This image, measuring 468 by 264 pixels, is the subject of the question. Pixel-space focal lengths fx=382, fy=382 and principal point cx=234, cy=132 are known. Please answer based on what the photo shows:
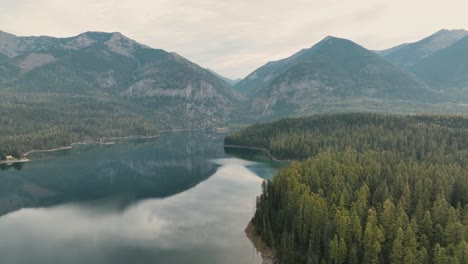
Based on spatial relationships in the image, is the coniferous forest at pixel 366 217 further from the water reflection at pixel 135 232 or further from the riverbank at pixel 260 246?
the water reflection at pixel 135 232

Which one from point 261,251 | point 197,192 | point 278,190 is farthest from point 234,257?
point 197,192

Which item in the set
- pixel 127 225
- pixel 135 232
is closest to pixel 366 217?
pixel 135 232

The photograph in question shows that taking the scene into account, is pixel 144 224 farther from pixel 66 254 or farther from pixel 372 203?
pixel 372 203

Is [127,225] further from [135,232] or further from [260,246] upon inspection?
[260,246]

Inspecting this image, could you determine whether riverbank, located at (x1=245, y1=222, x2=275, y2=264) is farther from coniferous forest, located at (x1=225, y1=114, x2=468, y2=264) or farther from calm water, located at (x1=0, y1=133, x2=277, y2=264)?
calm water, located at (x1=0, y1=133, x2=277, y2=264)

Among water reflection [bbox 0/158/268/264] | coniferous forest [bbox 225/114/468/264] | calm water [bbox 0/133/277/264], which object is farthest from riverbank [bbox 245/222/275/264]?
calm water [bbox 0/133/277/264]

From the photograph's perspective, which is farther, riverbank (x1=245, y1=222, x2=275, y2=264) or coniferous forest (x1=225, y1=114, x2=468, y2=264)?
riverbank (x1=245, y1=222, x2=275, y2=264)

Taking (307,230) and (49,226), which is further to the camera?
(49,226)

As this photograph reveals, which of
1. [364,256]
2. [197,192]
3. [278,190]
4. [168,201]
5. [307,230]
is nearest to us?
[364,256]
